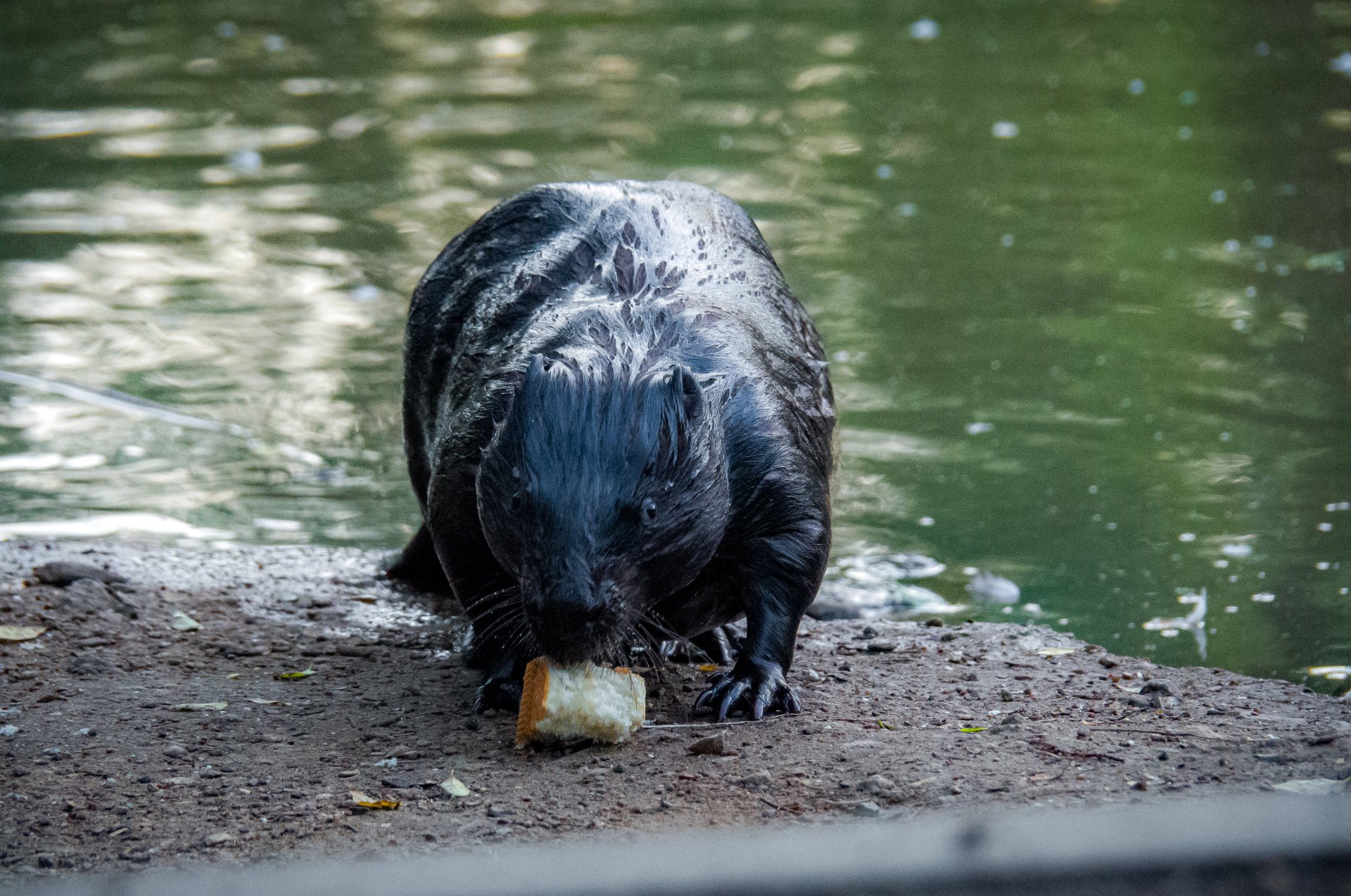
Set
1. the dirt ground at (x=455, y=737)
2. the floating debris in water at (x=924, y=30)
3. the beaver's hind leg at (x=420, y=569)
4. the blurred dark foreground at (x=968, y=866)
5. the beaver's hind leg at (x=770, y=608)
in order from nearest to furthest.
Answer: the blurred dark foreground at (x=968, y=866) < the dirt ground at (x=455, y=737) < the beaver's hind leg at (x=770, y=608) < the beaver's hind leg at (x=420, y=569) < the floating debris in water at (x=924, y=30)

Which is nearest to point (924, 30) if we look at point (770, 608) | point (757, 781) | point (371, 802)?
point (770, 608)

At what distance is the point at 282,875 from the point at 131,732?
3.18 metres

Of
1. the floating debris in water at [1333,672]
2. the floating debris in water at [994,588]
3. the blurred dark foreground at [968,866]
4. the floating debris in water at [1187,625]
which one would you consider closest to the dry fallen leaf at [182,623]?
the floating debris in water at [994,588]

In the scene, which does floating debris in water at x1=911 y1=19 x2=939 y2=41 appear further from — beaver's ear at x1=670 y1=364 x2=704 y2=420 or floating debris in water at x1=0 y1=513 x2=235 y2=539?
beaver's ear at x1=670 y1=364 x2=704 y2=420

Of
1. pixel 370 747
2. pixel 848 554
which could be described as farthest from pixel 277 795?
pixel 848 554

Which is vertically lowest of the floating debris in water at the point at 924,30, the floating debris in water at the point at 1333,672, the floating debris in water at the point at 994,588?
the floating debris in water at the point at 994,588

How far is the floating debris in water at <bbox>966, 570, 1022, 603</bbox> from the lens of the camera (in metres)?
6.35

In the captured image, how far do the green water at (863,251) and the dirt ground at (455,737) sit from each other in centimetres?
103

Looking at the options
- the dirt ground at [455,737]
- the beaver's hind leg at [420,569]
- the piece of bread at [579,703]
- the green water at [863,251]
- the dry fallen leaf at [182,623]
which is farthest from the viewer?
the green water at [863,251]

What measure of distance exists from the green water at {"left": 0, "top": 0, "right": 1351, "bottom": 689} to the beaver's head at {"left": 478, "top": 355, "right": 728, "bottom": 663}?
246 centimetres

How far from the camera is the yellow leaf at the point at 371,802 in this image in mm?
3998

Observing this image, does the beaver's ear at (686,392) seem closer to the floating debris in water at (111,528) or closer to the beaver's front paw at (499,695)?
the beaver's front paw at (499,695)

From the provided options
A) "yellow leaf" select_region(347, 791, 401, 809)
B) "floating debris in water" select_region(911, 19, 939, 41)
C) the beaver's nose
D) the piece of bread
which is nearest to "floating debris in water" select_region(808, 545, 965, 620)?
the piece of bread

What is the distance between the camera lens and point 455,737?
15.2ft
